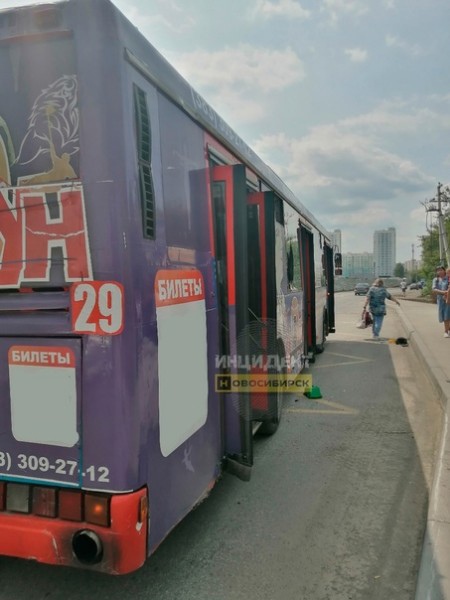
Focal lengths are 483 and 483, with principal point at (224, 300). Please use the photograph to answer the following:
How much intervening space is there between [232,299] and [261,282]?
2.99 feet

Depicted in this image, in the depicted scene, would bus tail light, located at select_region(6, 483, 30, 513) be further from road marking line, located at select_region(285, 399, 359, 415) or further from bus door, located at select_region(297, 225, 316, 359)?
bus door, located at select_region(297, 225, 316, 359)

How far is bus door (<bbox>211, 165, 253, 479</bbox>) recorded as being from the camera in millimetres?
3434

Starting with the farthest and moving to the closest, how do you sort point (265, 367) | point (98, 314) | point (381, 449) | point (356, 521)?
point (381, 449), point (265, 367), point (356, 521), point (98, 314)

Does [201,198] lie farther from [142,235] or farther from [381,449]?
[381,449]

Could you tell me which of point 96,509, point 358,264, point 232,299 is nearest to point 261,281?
point 232,299

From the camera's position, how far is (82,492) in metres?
2.43

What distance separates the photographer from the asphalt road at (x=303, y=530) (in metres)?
2.91

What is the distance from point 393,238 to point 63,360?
16697 centimetres

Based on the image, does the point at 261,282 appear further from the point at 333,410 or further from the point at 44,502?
the point at 333,410

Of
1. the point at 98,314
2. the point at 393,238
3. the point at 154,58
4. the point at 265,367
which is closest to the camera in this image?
the point at 98,314

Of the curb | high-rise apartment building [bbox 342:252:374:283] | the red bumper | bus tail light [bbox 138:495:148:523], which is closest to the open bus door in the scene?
the curb

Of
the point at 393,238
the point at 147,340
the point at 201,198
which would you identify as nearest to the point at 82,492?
the point at 147,340

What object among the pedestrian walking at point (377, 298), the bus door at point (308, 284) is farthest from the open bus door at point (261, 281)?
the pedestrian walking at point (377, 298)

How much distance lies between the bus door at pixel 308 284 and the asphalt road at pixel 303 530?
8.33 feet
